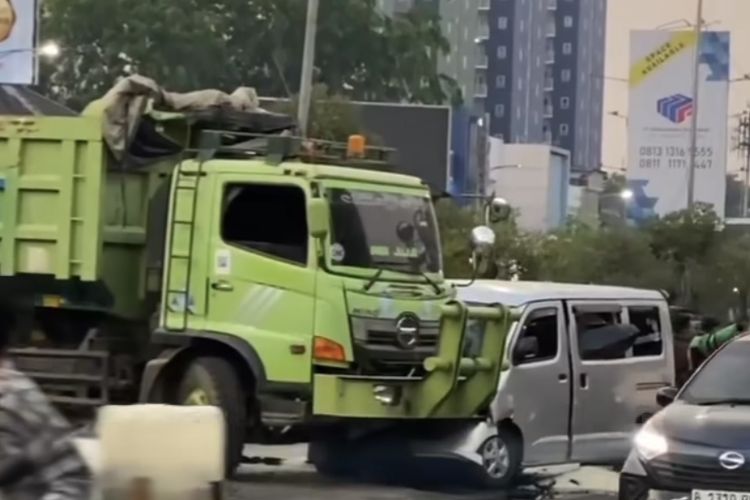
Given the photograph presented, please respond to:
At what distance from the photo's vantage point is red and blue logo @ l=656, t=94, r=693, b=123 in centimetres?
4591

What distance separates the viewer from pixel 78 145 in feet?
44.6

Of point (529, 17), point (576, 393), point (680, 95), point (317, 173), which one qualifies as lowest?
point (576, 393)

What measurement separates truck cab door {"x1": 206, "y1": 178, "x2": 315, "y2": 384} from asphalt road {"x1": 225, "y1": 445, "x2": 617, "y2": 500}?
0.90 meters

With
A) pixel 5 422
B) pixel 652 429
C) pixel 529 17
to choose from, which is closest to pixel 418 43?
pixel 652 429

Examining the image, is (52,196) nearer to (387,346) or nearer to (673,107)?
(387,346)

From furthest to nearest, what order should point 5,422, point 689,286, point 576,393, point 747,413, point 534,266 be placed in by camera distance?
1. point 689,286
2. point 534,266
3. point 576,393
4. point 747,413
5. point 5,422

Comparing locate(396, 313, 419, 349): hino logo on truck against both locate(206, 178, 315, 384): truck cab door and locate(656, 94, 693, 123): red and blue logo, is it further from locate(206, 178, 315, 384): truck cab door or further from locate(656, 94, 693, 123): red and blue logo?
locate(656, 94, 693, 123): red and blue logo

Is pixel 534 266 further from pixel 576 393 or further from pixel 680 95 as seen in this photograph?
pixel 576 393

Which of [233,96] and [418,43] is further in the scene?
[418,43]

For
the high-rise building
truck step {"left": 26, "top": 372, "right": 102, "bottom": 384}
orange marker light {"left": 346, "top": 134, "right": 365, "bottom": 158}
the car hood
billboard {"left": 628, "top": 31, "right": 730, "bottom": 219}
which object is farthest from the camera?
the high-rise building

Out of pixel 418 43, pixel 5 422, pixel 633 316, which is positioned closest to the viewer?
pixel 5 422

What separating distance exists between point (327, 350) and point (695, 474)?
11.8 ft

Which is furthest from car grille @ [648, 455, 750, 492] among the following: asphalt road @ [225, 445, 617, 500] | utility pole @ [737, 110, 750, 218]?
utility pole @ [737, 110, 750, 218]

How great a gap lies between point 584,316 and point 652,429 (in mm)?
3734
